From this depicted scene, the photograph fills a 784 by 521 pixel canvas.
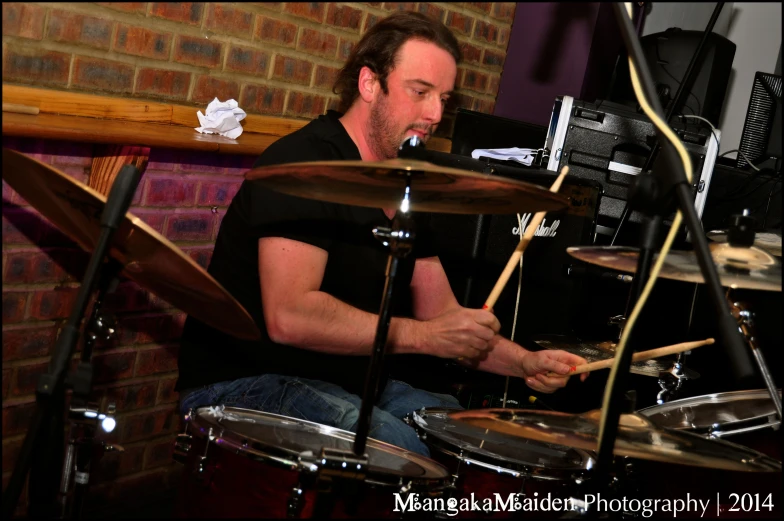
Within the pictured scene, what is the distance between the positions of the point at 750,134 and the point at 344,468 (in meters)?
2.09

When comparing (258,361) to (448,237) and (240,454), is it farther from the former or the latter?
(448,237)

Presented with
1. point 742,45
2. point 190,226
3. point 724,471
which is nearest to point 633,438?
point 724,471

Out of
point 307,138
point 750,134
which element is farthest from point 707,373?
point 307,138

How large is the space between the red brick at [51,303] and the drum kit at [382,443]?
1.72ft

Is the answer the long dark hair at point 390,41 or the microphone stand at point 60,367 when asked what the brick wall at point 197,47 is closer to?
the long dark hair at point 390,41

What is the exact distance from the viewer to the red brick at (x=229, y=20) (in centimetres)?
224

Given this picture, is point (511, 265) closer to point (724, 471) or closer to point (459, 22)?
point (724, 471)

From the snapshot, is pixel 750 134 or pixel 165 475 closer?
pixel 165 475

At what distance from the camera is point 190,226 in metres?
2.29

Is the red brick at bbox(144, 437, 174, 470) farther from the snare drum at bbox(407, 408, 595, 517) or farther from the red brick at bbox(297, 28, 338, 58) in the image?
the red brick at bbox(297, 28, 338, 58)

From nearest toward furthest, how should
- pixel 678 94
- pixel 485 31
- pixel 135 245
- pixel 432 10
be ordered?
pixel 135 245 → pixel 678 94 → pixel 432 10 → pixel 485 31

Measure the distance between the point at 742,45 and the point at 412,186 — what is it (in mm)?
2953

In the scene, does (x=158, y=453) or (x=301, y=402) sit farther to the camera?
(x=158, y=453)

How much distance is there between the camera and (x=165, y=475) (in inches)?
96.0
